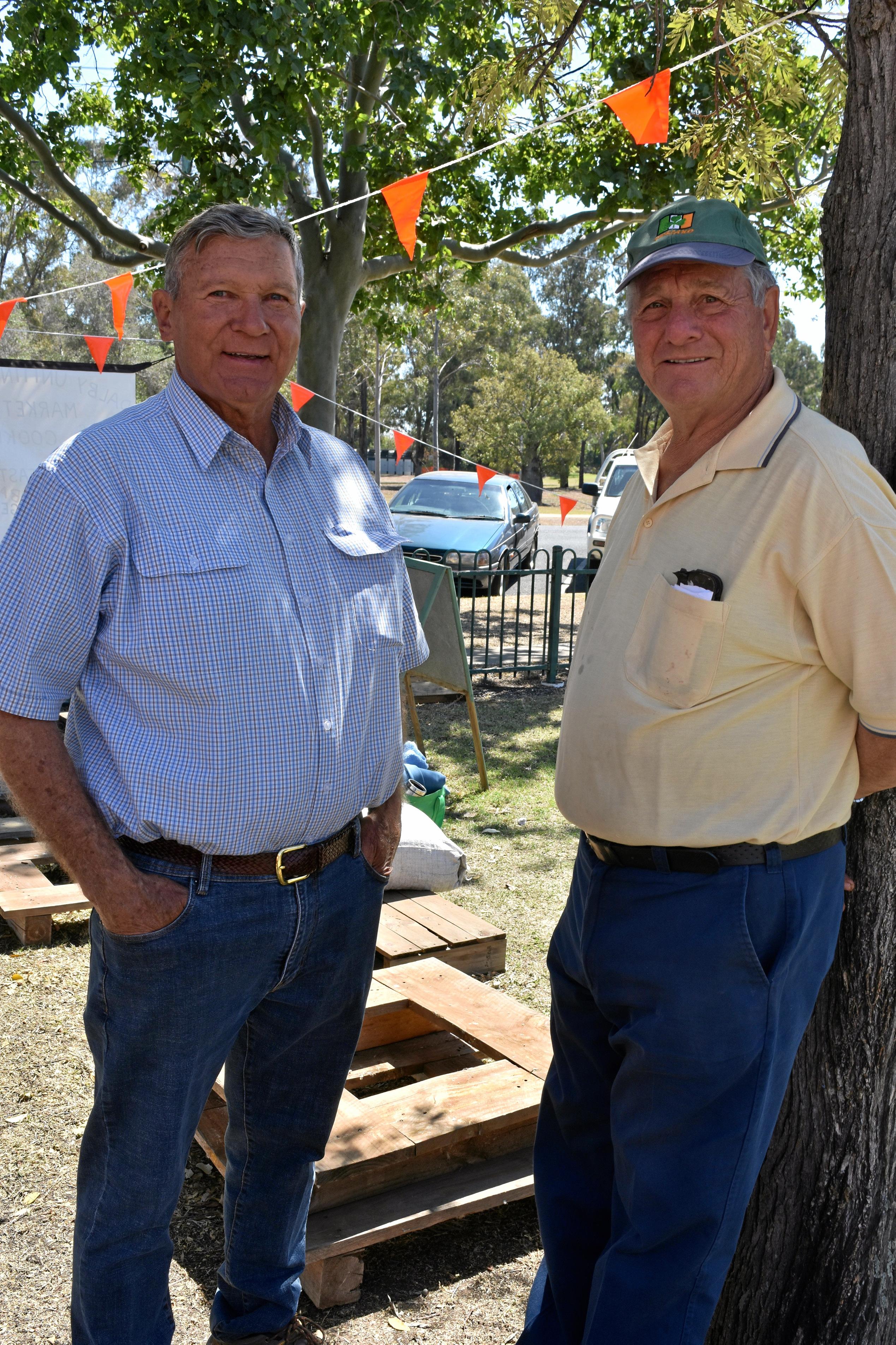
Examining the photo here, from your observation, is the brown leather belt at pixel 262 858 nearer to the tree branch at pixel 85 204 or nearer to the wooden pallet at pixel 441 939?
the wooden pallet at pixel 441 939

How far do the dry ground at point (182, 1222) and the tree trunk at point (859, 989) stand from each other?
0.84 metres

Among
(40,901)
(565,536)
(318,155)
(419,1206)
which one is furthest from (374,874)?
(565,536)

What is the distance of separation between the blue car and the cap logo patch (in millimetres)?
10514

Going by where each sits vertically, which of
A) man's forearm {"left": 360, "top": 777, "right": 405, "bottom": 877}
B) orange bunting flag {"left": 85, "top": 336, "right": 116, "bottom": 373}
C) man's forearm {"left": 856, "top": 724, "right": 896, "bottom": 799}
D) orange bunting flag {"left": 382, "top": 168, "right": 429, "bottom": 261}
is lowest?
man's forearm {"left": 360, "top": 777, "right": 405, "bottom": 877}

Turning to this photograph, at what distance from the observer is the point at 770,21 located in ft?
9.91

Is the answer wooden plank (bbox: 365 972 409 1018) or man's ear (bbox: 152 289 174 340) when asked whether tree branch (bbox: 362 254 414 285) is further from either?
man's ear (bbox: 152 289 174 340)

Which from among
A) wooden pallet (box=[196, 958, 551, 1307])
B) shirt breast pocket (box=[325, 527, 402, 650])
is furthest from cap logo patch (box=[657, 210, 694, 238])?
Answer: wooden pallet (box=[196, 958, 551, 1307])

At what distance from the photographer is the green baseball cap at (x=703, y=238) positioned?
187 cm

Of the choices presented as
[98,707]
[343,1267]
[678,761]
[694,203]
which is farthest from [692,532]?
[343,1267]

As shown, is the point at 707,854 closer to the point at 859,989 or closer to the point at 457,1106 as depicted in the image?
the point at 859,989

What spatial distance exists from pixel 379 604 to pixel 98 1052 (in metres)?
0.97

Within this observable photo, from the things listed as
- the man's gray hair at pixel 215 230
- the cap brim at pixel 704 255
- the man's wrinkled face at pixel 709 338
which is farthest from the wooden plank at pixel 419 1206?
the cap brim at pixel 704 255

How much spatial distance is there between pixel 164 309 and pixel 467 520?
12219 millimetres

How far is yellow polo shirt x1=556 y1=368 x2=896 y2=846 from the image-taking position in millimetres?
1685
